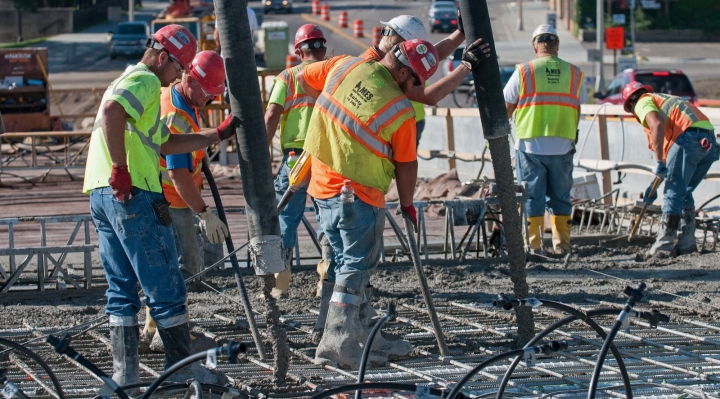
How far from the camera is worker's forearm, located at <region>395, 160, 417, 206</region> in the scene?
19.3ft

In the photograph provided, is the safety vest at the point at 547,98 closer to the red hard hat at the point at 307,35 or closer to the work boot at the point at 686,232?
the work boot at the point at 686,232

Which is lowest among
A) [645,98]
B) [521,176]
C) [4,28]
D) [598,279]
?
[598,279]

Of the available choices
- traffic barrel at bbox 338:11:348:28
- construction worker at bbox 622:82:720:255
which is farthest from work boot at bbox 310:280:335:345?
traffic barrel at bbox 338:11:348:28

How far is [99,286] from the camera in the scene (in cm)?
865

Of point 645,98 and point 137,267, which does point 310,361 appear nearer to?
point 137,267

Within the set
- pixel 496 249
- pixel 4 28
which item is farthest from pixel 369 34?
pixel 496 249

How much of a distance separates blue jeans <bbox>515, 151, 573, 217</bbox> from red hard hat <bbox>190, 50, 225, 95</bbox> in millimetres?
4587

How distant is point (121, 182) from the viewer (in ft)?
16.5

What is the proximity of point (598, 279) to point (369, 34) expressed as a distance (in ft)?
140

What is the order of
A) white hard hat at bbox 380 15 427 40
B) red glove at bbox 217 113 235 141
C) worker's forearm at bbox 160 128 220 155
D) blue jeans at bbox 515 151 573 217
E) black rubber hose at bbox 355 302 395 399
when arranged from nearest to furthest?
black rubber hose at bbox 355 302 395 399 → red glove at bbox 217 113 235 141 → worker's forearm at bbox 160 128 220 155 → white hard hat at bbox 380 15 427 40 → blue jeans at bbox 515 151 573 217

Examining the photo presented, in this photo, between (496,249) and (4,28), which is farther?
(4,28)

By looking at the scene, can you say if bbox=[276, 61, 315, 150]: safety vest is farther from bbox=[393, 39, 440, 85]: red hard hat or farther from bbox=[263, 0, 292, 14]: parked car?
bbox=[263, 0, 292, 14]: parked car

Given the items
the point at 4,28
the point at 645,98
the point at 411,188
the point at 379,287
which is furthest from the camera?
the point at 4,28

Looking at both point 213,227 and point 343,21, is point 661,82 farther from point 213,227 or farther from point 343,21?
point 343,21
